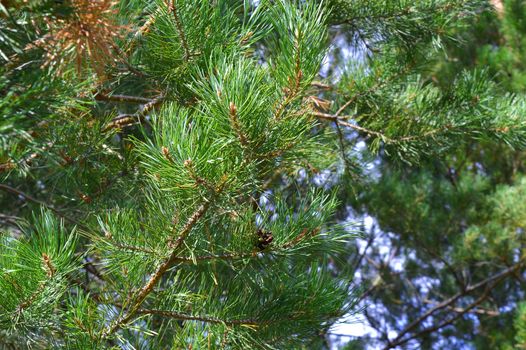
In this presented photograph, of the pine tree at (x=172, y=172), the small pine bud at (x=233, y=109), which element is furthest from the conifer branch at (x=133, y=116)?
the small pine bud at (x=233, y=109)

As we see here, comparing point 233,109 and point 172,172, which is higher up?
point 233,109

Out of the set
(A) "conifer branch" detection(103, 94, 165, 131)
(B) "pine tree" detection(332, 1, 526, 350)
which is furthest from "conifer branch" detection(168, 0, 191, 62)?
(B) "pine tree" detection(332, 1, 526, 350)

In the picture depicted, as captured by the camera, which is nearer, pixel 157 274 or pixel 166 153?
pixel 166 153

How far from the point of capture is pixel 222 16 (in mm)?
1504

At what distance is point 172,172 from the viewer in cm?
118

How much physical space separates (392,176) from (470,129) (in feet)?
5.57

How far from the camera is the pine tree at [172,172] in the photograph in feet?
3.39

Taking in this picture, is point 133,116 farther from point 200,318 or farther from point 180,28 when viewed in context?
point 200,318

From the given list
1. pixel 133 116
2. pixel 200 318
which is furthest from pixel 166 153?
pixel 133 116

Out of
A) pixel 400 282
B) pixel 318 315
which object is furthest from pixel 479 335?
pixel 318 315

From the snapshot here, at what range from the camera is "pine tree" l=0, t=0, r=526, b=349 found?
1032 millimetres

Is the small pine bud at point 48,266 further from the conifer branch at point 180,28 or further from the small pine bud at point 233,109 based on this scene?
the conifer branch at point 180,28

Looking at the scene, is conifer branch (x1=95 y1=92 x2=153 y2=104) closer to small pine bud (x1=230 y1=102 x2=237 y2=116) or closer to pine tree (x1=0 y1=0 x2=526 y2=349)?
pine tree (x1=0 y1=0 x2=526 y2=349)

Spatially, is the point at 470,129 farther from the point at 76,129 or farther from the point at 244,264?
the point at 76,129
